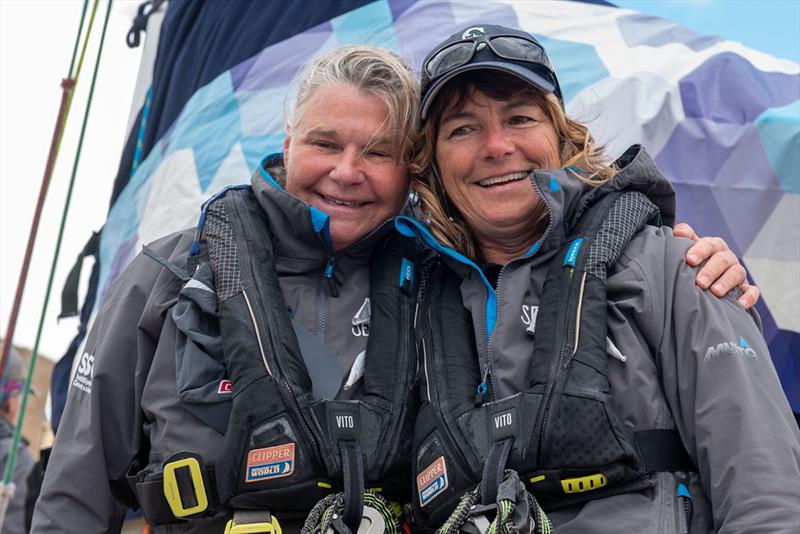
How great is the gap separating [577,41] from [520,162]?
212cm

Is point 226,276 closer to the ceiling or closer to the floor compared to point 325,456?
closer to the ceiling

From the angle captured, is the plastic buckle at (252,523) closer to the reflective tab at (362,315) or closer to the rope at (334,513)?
the rope at (334,513)

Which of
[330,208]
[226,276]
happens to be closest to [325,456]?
[226,276]

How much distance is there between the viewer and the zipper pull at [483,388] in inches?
90.4

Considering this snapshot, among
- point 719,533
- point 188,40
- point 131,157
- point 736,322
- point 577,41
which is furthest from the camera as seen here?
point 131,157

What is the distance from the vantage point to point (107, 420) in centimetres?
254

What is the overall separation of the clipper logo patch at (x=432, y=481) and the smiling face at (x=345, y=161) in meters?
0.77

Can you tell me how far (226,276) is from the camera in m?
2.49

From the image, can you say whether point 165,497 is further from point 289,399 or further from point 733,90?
point 733,90

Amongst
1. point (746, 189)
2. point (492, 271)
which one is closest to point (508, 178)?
point (492, 271)

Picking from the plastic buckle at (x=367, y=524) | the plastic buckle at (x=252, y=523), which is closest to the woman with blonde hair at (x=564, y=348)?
the plastic buckle at (x=367, y=524)

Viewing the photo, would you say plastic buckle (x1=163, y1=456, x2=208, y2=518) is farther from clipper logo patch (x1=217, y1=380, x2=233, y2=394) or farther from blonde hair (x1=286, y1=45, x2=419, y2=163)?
blonde hair (x1=286, y1=45, x2=419, y2=163)

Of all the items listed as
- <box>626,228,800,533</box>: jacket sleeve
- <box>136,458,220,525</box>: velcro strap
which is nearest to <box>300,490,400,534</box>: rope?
<box>136,458,220,525</box>: velcro strap

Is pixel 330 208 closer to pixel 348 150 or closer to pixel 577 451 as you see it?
pixel 348 150
